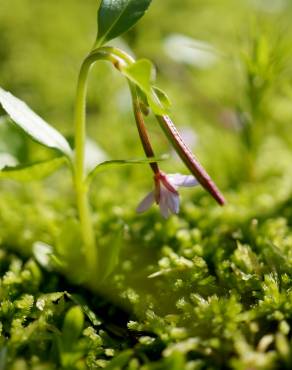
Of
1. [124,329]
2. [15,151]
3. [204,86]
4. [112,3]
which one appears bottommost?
[204,86]

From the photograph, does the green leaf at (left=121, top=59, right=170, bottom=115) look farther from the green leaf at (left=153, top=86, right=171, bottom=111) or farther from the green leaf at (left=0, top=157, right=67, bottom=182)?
the green leaf at (left=0, top=157, right=67, bottom=182)

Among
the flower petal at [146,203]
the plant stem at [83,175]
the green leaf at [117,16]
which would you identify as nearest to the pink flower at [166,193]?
the flower petal at [146,203]

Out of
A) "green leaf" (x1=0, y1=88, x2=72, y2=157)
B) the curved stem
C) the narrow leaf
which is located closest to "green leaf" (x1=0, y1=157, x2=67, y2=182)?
"green leaf" (x1=0, y1=88, x2=72, y2=157)

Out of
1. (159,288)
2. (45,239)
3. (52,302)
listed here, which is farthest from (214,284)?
(45,239)

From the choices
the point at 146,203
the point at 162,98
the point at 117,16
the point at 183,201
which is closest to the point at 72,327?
the point at 146,203

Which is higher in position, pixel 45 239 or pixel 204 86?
pixel 45 239

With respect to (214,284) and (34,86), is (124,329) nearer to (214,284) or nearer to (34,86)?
(214,284)
